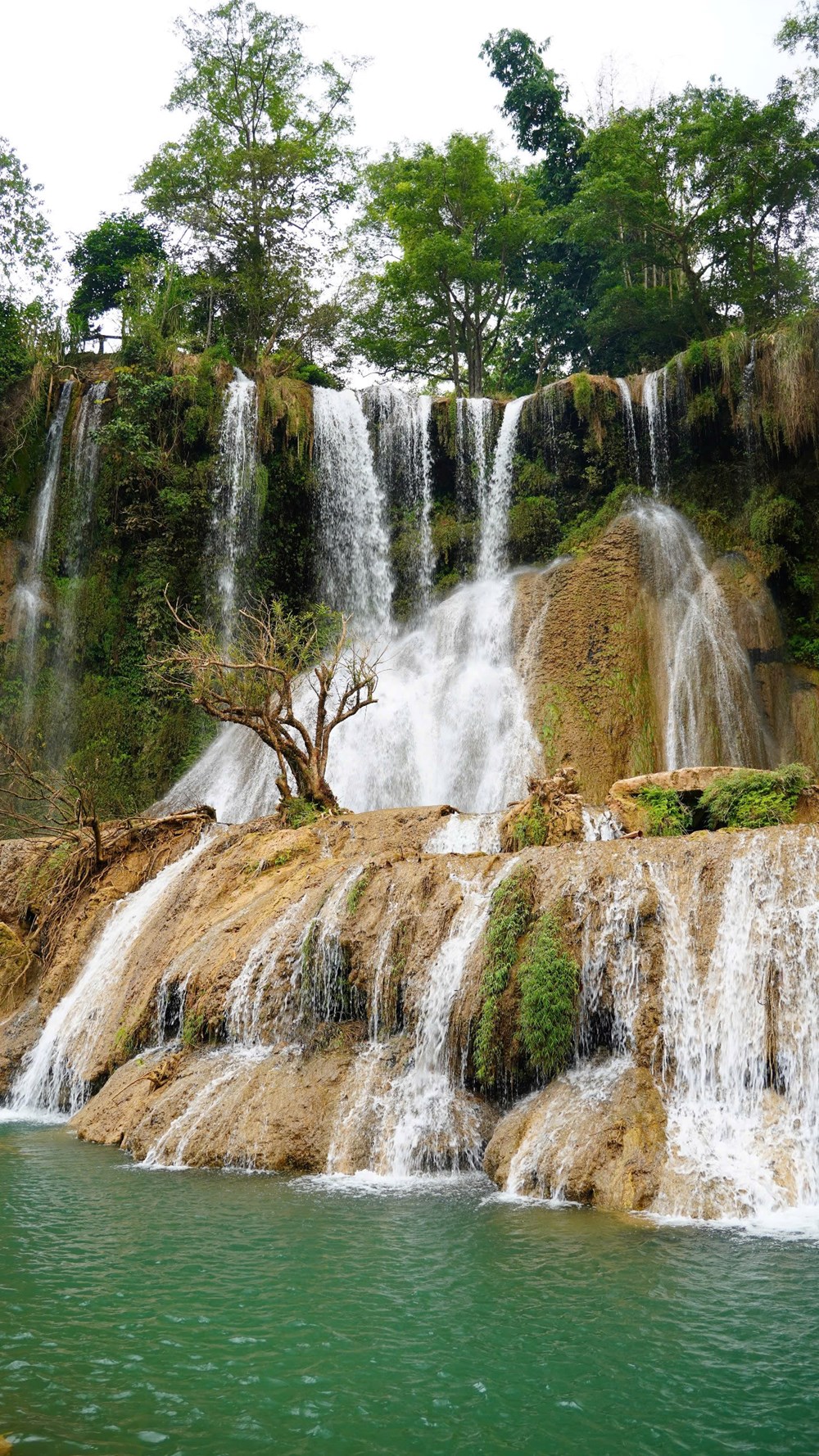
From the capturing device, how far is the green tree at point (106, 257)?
32594mm

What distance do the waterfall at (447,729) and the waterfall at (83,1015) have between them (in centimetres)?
609

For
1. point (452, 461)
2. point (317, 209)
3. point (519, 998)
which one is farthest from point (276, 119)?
point (519, 998)

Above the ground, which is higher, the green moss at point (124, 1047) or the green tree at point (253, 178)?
the green tree at point (253, 178)

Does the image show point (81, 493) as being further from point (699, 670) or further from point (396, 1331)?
point (396, 1331)

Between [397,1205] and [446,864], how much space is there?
3.95m

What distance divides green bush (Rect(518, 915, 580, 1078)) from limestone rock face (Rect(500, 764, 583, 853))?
316 centimetres

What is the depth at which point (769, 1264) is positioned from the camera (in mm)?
5926

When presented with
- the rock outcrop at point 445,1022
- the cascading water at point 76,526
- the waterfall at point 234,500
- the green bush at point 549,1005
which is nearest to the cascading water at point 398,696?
the waterfall at point 234,500

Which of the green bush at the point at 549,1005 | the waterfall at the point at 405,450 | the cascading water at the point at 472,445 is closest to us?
the green bush at the point at 549,1005

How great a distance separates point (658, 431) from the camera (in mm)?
23516

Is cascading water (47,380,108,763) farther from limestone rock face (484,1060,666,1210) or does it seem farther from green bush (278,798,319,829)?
limestone rock face (484,1060,666,1210)

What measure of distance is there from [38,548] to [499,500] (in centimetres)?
1059

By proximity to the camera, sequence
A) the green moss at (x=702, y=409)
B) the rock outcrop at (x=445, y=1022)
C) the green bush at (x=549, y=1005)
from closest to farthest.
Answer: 1. the rock outcrop at (x=445, y=1022)
2. the green bush at (x=549, y=1005)
3. the green moss at (x=702, y=409)

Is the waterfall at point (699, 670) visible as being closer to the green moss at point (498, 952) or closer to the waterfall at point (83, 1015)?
the waterfall at point (83, 1015)
